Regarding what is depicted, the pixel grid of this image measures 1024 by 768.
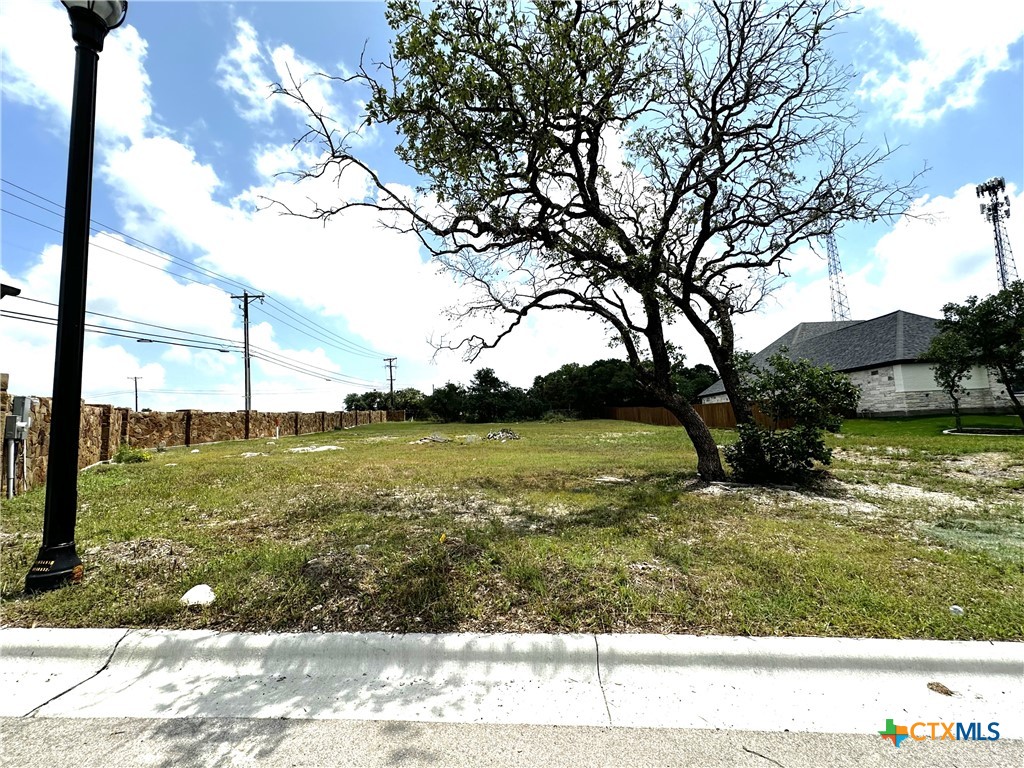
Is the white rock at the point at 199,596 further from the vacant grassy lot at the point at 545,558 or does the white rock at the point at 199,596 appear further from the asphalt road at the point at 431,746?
the asphalt road at the point at 431,746

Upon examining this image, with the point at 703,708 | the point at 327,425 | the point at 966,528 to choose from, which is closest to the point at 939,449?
the point at 966,528

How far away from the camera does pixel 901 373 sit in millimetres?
22125

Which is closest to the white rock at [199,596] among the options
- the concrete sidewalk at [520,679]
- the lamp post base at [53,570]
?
the concrete sidewalk at [520,679]

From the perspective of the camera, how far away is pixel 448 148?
5848 mm

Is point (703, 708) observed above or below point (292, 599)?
below

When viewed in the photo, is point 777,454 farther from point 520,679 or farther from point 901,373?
point 901,373

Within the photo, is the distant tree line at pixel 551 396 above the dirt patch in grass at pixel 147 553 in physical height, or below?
above

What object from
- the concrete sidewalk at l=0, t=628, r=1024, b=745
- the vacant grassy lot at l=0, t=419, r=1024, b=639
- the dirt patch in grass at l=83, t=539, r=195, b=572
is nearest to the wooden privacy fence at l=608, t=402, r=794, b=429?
the vacant grassy lot at l=0, t=419, r=1024, b=639

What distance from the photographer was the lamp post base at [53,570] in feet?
11.3

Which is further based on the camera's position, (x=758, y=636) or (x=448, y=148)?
(x=448, y=148)

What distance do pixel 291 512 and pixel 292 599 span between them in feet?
9.13

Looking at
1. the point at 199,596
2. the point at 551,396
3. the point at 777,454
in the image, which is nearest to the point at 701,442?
the point at 777,454

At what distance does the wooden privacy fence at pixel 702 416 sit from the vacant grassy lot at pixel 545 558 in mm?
5930

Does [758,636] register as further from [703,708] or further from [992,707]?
[992,707]
